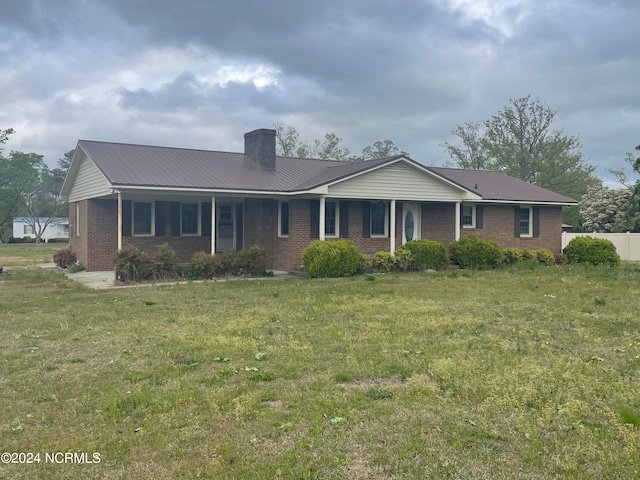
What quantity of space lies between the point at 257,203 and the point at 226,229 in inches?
70.4

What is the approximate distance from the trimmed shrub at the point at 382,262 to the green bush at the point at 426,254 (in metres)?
0.84

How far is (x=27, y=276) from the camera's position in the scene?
1858cm

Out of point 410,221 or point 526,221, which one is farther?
point 526,221

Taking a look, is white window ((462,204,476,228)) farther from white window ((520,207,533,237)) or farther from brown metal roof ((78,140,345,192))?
brown metal roof ((78,140,345,192))

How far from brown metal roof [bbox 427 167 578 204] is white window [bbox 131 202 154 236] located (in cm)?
1071

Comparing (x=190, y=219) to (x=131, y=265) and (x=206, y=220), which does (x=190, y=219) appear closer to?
(x=206, y=220)

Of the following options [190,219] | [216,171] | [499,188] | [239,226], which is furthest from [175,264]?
[499,188]

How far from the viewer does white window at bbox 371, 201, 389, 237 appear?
20.4 metres

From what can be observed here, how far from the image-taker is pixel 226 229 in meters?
21.2

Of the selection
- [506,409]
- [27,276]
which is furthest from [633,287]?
[27,276]

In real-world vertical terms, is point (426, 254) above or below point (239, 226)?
below

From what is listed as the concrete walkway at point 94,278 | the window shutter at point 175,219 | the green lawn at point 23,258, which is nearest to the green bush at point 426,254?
the window shutter at point 175,219

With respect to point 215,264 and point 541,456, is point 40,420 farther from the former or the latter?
point 215,264

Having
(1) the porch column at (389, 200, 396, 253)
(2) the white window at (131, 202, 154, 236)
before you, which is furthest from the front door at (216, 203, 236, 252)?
(1) the porch column at (389, 200, 396, 253)
